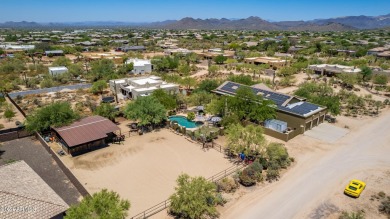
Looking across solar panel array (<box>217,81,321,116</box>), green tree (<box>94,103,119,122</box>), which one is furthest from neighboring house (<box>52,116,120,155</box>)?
solar panel array (<box>217,81,321,116</box>)

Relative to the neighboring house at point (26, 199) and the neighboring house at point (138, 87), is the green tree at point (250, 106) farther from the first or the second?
the neighboring house at point (26, 199)

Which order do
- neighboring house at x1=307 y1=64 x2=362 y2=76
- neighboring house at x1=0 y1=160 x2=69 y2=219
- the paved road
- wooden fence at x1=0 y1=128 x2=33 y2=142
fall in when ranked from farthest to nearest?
neighboring house at x1=307 y1=64 x2=362 y2=76
the paved road
wooden fence at x1=0 y1=128 x2=33 y2=142
neighboring house at x1=0 y1=160 x2=69 y2=219

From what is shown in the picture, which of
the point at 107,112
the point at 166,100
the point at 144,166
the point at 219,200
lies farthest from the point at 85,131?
the point at 219,200

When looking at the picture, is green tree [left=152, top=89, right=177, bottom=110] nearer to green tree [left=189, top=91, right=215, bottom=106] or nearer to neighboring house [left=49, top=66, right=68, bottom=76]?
green tree [left=189, top=91, right=215, bottom=106]

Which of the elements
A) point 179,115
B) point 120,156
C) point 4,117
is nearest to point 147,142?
point 120,156

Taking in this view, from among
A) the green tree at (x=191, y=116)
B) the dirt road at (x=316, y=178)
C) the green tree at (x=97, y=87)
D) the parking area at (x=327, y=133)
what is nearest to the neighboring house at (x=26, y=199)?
the dirt road at (x=316, y=178)

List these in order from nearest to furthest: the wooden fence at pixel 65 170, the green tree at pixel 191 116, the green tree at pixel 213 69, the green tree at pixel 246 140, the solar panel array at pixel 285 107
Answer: the wooden fence at pixel 65 170 < the green tree at pixel 246 140 < the solar panel array at pixel 285 107 < the green tree at pixel 191 116 < the green tree at pixel 213 69
